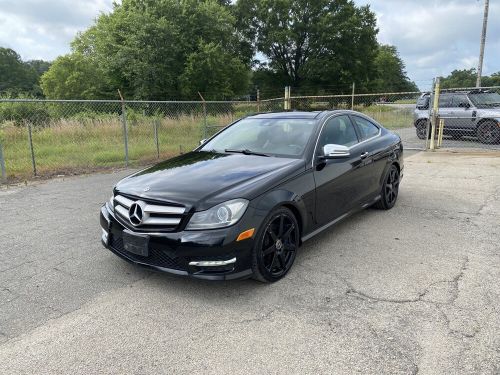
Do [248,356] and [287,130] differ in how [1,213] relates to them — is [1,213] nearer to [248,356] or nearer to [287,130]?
[287,130]

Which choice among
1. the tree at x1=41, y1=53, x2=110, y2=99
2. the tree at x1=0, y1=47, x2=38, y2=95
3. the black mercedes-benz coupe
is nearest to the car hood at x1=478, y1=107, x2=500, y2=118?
the black mercedes-benz coupe

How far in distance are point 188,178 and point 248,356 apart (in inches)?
66.2

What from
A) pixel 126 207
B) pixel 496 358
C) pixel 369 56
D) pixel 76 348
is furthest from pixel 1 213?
pixel 369 56

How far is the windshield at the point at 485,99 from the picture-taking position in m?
13.2

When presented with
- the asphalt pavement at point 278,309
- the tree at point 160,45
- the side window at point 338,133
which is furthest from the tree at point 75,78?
the asphalt pavement at point 278,309

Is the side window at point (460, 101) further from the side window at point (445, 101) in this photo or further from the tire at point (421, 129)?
the tire at point (421, 129)

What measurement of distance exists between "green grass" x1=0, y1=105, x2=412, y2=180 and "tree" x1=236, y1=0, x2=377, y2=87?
3093 cm

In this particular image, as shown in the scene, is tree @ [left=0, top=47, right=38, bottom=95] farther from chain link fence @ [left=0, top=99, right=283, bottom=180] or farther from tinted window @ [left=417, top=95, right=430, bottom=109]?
tinted window @ [left=417, top=95, right=430, bottom=109]

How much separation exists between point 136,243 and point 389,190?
153 inches

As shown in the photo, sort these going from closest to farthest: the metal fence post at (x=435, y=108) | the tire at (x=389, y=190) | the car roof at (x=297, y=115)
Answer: the car roof at (x=297, y=115), the tire at (x=389, y=190), the metal fence post at (x=435, y=108)

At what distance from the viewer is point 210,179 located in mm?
3570

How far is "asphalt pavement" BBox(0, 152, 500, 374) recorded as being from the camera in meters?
2.51

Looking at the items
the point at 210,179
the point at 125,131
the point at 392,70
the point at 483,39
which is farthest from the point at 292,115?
the point at 392,70

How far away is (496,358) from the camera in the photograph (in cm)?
247
